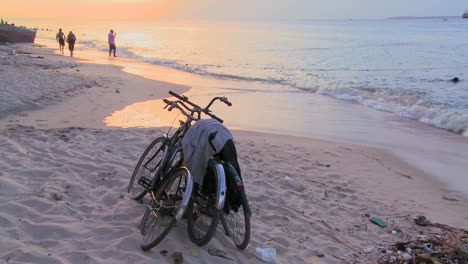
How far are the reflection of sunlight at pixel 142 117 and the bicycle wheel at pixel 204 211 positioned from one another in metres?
4.96

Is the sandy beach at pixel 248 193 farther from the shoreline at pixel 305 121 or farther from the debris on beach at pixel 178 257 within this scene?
the shoreline at pixel 305 121

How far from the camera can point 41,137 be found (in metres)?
6.90

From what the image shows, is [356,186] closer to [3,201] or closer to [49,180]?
[49,180]

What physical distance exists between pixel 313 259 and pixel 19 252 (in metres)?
2.50

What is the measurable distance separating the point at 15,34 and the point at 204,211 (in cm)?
3868

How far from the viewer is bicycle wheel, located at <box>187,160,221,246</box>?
3.57m

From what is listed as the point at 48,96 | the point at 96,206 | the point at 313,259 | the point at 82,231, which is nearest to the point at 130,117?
the point at 48,96

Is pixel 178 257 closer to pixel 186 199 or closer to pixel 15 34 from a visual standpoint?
pixel 186 199

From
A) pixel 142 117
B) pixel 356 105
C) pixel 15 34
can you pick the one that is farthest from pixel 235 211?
pixel 15 34

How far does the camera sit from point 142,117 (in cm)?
1010

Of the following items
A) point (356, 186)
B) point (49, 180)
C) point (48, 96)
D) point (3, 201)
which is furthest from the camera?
point (48, 96)

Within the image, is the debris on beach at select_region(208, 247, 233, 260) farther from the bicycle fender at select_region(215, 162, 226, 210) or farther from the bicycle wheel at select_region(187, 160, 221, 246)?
the bicycle fender at select_region(215, 162, 226, 210)

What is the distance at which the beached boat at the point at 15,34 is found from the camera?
34969mm

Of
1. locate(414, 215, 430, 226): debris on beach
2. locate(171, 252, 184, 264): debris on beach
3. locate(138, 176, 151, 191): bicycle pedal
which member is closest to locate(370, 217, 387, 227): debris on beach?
locate(414, 215, 430, 226): debris on beach
